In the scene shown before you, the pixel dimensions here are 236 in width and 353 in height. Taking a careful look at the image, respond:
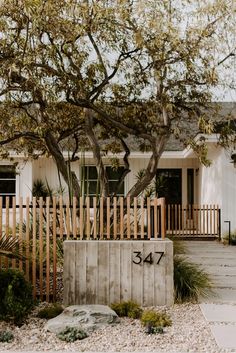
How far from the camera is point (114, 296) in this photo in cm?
873

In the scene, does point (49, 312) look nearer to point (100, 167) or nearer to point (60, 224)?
point (60, 224)

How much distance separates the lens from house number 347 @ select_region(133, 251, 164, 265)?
8.80 meters

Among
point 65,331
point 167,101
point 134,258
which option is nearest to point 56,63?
point 167,101

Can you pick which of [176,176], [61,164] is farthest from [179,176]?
[61,164]

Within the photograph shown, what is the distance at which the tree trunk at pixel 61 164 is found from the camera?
12.0m

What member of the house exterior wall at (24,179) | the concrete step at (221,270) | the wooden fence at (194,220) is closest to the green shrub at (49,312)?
the concrete step at (221,270)

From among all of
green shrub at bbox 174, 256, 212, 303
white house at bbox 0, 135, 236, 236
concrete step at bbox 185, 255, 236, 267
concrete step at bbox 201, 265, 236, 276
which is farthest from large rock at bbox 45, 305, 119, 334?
white house at bbox 0, 135, 236, 236

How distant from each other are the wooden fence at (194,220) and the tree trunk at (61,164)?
26.3 ft

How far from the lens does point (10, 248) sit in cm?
802

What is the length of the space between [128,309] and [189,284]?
4.93 feet

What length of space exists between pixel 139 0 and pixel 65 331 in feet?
23.4

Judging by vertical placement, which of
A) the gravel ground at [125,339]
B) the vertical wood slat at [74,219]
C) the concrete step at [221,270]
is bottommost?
the gravel ground at [125,339]

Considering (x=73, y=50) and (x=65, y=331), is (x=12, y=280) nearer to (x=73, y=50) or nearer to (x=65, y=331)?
(x=65, y=331)

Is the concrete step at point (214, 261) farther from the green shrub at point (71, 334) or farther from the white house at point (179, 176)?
the green shrub at point (71, 334)
